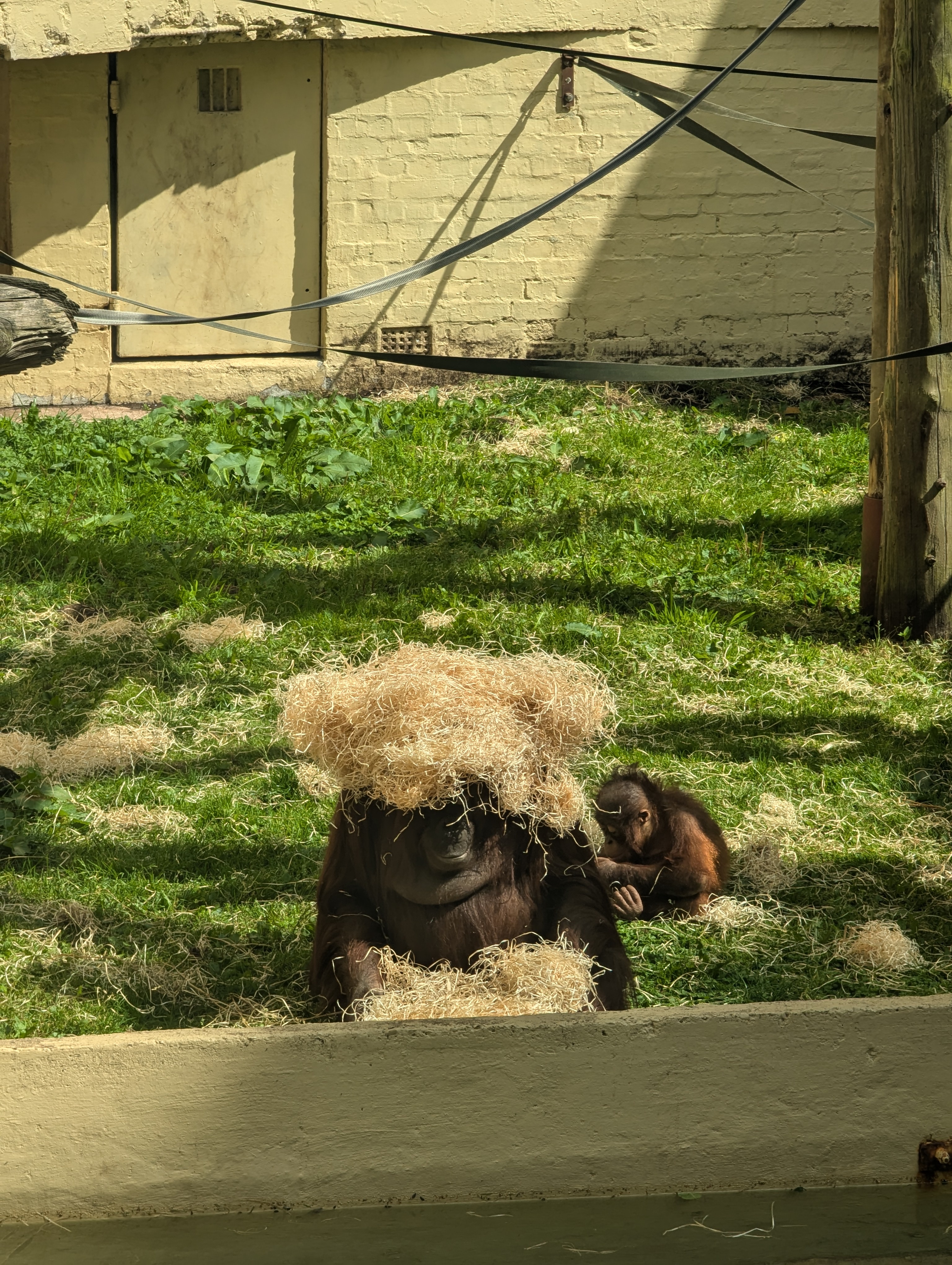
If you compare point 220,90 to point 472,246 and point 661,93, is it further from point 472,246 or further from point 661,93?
point 472,246

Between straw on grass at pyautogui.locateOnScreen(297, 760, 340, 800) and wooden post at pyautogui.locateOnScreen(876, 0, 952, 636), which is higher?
wooden post at pyautogui.locateOnScreen(876, 0, 952, 636)

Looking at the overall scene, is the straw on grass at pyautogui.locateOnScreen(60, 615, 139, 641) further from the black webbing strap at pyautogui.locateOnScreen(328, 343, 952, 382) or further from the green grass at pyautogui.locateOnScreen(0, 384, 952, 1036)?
the black webbing strap at pyautogui.locateOnScreen(328, 343, 952, 382)

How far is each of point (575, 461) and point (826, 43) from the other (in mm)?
4339

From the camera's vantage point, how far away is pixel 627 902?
14.7 feet

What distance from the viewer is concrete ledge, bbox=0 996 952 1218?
10.7 feet

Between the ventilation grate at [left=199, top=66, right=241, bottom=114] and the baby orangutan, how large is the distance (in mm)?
8073

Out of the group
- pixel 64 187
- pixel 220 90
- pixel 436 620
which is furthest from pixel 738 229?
pixel 436 620

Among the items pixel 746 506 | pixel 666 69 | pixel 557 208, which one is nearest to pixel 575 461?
pixel 746 506

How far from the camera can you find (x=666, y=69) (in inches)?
416

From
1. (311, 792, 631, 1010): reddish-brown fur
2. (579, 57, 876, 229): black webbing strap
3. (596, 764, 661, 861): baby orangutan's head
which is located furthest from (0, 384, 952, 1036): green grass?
(579, 57, 876, 229): black webbing strap

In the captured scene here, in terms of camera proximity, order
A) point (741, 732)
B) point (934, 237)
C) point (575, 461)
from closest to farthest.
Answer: point (741, 732), point (934, 237), point (575, 461)

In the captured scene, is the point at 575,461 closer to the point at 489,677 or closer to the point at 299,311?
the point at 299,311

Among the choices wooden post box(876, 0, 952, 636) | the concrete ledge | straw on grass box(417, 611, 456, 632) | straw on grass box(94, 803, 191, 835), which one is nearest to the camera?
the concrete ledge

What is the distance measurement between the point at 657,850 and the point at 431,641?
2419 mm
